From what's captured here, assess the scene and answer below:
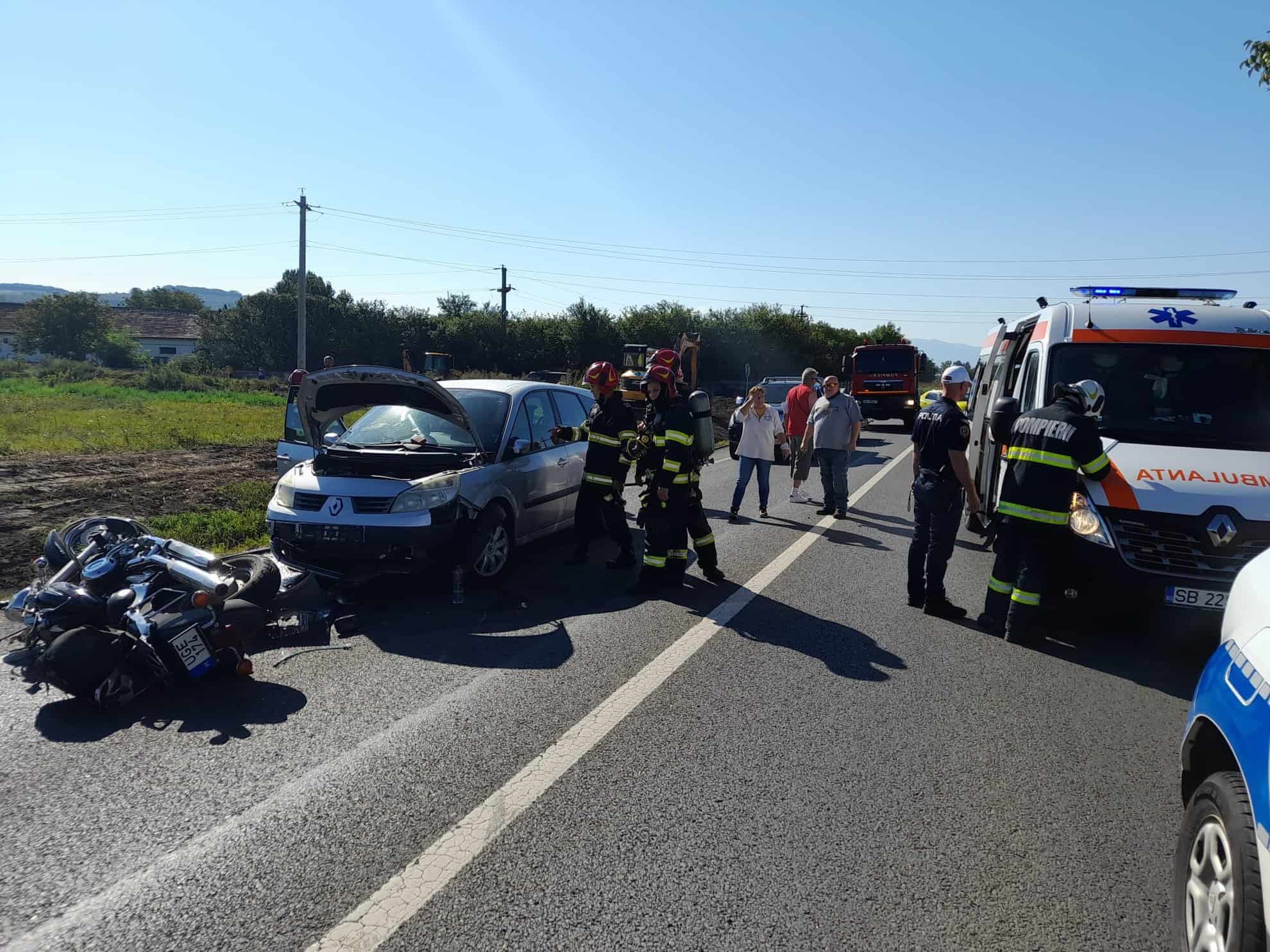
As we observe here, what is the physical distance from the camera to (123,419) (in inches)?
938

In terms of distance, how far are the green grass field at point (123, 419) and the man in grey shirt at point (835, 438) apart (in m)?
14.1

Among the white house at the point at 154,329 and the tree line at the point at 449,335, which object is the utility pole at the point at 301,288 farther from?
the white house at the point at 154,329

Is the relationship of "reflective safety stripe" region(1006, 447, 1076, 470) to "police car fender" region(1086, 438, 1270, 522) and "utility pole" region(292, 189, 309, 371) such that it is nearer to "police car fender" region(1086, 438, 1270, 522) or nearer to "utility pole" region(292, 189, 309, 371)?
"police car fender" region(1086, 438, 1270, 522)

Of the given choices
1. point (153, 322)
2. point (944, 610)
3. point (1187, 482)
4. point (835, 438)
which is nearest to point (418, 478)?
point (944, 610)

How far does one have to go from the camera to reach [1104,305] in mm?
7234

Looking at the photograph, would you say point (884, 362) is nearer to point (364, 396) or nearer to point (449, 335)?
point (364, 396)

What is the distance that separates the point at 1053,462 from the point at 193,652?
5.25 meters

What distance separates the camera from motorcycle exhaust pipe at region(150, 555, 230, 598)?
509cm

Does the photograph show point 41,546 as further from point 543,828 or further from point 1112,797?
point 1112,797

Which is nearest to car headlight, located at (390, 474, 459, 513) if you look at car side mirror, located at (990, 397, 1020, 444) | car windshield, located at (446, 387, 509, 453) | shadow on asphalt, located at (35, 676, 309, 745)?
car windshield, located at (446, 387, 509, 453)

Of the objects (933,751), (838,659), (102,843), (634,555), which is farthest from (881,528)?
(102,843)

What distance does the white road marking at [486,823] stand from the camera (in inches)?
108

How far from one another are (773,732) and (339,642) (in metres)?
3.01

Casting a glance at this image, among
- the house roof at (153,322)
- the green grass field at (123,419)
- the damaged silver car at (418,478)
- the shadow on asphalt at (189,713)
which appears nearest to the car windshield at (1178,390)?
the damaged silver car at (418,478)
